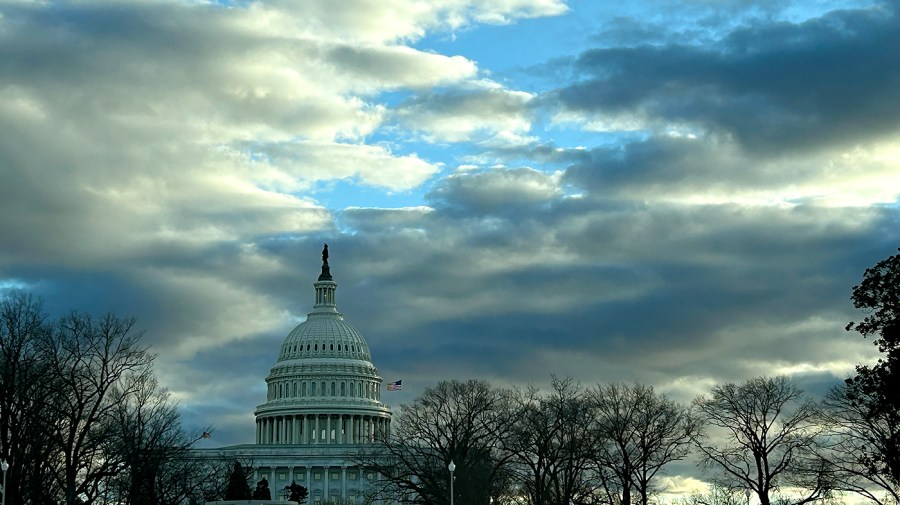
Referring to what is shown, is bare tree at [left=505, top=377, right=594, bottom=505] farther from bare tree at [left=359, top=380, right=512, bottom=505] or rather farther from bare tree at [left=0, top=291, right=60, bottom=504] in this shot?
bare tree at [left=0, top=291, right=60, bottom=504]

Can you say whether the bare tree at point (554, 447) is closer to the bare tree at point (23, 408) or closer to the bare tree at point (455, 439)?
the bare tree at point (455, 439)

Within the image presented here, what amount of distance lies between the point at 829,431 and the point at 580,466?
27.4m

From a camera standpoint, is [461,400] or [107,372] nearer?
[107,372]

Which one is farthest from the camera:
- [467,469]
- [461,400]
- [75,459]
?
[461,400]

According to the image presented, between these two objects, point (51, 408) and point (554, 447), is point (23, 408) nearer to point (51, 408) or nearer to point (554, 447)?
point (51, 408)

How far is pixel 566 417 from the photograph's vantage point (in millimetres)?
101250

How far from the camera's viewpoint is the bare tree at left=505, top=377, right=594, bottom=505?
98875 millimetres

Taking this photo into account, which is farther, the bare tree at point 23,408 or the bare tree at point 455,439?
the bare tree at point 455,439

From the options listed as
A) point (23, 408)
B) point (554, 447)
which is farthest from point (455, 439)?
point (23, 408)

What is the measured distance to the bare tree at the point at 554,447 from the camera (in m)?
98.9

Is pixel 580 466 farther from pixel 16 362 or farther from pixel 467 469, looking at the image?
pixel 16 362

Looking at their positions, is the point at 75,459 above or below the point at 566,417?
below

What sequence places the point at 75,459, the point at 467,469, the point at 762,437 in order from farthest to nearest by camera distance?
the point at 467,469 → the point at 762,437 → the point at 75,459

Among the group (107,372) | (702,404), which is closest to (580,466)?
(702,404)
